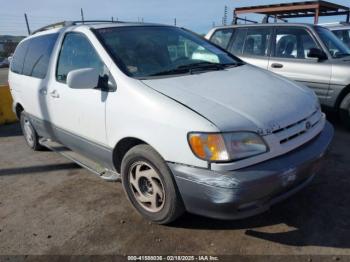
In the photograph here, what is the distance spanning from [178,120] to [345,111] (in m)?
3.79

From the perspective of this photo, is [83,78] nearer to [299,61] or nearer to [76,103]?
[76,103]

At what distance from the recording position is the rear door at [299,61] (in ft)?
17.6

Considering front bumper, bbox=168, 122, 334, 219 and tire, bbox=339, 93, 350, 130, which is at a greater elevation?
front bumper, bbox=168, 122, 334, 219

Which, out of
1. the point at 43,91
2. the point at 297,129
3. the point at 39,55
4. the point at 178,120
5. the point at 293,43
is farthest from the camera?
the point at 293,43

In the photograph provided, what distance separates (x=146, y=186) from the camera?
2908 mm

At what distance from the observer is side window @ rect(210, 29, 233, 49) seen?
22.1 feet

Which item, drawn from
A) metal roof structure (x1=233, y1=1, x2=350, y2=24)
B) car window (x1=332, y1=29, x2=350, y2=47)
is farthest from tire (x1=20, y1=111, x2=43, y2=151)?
metal roof structure (x1=233, y1=1, x2=350, y2=24)

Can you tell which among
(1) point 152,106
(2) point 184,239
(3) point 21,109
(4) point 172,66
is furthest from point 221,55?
(3) point 21,109

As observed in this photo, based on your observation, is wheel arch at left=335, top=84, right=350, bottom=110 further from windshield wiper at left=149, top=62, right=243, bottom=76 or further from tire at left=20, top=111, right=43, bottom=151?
tire at left=20, top=111, right=43, bottom=151

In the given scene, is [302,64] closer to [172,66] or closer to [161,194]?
[172,66]

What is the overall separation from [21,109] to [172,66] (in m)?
3.06

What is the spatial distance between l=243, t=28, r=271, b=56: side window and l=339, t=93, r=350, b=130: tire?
64.1 inches

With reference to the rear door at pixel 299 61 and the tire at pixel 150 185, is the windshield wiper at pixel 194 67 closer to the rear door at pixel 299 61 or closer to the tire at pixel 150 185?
the tire at pixel 150 185

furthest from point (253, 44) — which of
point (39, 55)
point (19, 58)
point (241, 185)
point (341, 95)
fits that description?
point (241, 185)
